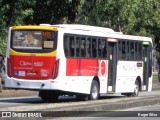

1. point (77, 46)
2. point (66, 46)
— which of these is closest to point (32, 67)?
point (66, 46)

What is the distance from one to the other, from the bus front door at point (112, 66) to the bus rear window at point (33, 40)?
15.3 ft

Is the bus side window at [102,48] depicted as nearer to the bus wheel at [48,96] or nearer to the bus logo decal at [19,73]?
the bus wheel at [48,96]

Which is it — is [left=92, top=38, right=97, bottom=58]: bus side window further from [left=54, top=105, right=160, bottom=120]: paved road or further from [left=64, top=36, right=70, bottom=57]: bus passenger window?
[left=54, top=105, right=160, bottom=120]: paved road

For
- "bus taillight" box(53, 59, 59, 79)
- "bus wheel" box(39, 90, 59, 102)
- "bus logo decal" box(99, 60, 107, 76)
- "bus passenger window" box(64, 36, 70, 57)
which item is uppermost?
"bus passenger window" box(64, 36, 70, 57)

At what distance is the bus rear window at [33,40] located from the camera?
78.3 ft

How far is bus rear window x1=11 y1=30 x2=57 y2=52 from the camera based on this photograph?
23877mm

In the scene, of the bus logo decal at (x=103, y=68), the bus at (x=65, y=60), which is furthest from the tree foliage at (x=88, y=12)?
the bus logo decal at (x=103, y=68)

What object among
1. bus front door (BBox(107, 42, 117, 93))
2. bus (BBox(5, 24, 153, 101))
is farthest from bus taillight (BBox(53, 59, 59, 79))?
bus front door (BBox(107, 42, 117, 93))

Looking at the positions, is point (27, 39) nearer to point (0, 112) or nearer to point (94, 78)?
point (94, 78)

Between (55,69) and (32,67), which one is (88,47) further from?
(32,67)

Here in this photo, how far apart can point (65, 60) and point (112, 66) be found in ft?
14.9

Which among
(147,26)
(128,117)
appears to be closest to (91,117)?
(128,117)

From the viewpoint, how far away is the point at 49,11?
124 ft

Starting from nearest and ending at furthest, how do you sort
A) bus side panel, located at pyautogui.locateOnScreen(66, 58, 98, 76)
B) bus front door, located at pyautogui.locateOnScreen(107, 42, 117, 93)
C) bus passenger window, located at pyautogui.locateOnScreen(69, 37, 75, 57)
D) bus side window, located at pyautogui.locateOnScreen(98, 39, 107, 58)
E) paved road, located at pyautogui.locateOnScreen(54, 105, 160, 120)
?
paved road, located at pyautogui.locateOnScreen(54, 105, 160, 120), bus side panel, located at pyautogui.locateOnScreen(66, 58, 98, 76), bus passenger window, located at pyautogui.locateOnScreen(69, 37, 75, 57), bus side window, located at pyautogui.locateOnScreen(98, 39, 107, 58), bus front door, located at pyautogui.locateOnScreen(107, 42, 117, 93)
